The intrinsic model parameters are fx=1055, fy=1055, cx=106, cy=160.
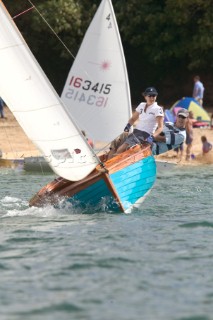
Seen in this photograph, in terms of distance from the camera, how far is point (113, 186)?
55.2 ft

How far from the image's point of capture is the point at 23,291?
1164 cm

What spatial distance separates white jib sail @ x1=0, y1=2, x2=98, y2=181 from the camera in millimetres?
16438

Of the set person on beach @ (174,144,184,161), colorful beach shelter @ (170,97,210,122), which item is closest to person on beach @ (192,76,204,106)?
colorful beach shelter @ (170,97,210,122)

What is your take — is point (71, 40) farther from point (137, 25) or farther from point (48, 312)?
point (48, 312)

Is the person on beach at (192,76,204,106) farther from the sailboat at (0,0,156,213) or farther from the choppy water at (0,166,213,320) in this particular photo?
the sailboat at (0,0,156,213)

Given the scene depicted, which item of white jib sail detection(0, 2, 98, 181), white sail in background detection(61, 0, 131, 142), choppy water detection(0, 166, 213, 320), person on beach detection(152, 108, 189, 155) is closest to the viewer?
choppy water detection(0, 166, 213, 320)

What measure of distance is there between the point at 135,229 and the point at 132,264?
2493mm

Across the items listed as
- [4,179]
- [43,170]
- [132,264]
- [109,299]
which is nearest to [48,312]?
[109,299]

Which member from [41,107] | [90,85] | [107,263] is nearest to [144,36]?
[90,85]

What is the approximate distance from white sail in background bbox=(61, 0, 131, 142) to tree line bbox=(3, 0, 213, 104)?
1177cm

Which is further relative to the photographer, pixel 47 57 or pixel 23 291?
pixel 47 57

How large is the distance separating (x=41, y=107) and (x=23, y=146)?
44.1 ft

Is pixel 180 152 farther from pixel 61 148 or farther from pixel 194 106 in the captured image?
pixel 61 148

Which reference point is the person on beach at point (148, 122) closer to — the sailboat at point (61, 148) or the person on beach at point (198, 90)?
the sailboat at point (61, 148)
